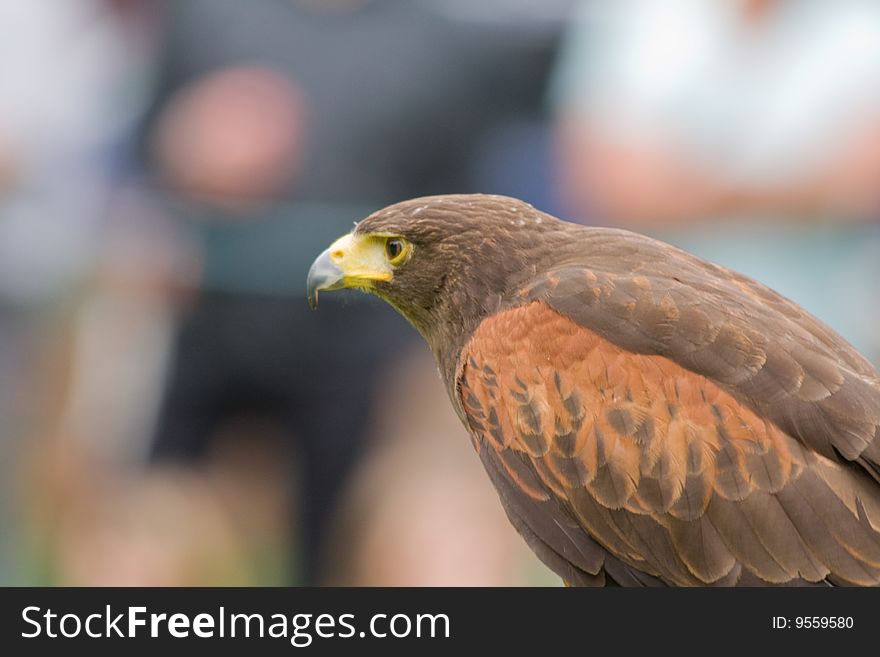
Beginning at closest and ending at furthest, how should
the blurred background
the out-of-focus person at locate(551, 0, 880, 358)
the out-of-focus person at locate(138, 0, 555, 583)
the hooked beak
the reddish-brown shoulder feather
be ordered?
the reddish-brown shoulder feather → the hooked beak → the out-of-focus person at locate(551, 0, 880, 358) → the blurred background → the out-of-focus person at locate(138, 0, 555, 583)

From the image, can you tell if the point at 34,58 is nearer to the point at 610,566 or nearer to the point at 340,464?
the point at 340,464

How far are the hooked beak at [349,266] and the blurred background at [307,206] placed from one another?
1935 mm

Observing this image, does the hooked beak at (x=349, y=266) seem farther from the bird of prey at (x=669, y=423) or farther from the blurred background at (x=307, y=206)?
the blurred background at (x=307, y=206)

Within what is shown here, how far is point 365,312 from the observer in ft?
20.8

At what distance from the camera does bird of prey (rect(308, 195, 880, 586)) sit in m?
3.60

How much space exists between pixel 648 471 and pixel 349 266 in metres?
1.15

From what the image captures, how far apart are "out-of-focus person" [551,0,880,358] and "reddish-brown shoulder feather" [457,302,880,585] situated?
2.18 metres

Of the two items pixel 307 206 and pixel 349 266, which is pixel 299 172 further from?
pixel 349 266

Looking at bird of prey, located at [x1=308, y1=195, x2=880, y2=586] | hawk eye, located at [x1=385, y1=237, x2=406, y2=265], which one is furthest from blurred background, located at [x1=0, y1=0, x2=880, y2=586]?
bird of prey, located at [x1=308, y1=195, x2=880, y2=586]

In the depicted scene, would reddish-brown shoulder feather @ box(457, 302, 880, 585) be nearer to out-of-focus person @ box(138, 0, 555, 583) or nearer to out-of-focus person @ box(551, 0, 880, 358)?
out-of-focus person @ box(551, 0, 880, 358)

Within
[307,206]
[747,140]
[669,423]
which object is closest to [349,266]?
[669,423]

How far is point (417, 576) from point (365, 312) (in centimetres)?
126

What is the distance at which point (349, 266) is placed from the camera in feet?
13.8

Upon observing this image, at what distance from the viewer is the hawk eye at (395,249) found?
4.21m
